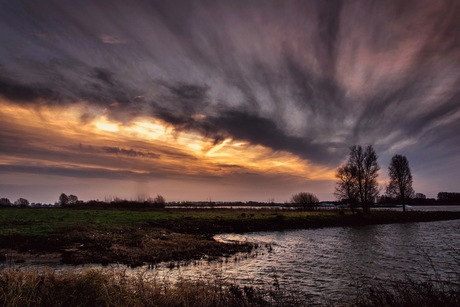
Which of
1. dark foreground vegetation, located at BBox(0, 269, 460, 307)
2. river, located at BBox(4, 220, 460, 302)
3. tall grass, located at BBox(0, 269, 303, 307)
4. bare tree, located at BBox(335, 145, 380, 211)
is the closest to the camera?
dark foreground vegetation, located at BBox(0, 269, 460, 307)

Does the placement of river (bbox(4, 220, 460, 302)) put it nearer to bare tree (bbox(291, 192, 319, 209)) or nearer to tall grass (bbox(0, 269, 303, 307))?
tall grass (bbox(0, 269, 303, 307))

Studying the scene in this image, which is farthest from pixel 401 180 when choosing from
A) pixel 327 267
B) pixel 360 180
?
pixel 327 267

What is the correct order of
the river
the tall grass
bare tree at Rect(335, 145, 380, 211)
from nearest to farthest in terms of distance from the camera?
the tall grass < the river < bare tree at Rect(335, 145, 380, 211)

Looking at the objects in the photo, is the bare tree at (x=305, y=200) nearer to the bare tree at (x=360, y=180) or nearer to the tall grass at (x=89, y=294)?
the bare tree at (x=360, y=180)

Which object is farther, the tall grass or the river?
the river

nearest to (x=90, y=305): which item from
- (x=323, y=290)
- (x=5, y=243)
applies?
(x=323, y=290)

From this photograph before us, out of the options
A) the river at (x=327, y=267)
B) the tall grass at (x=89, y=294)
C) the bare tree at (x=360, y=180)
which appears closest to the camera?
the tall grass at (x=89, y=294)

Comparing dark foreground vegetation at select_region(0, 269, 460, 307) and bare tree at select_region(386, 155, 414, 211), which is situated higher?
bare tree at select_region(386, 155, 414, 211)

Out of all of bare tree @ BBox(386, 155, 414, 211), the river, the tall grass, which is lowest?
the river

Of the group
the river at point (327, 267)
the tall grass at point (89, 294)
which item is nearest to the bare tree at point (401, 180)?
the river at point (327, 267)

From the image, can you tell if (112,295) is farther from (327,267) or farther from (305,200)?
(305,200)

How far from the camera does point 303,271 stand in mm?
20688

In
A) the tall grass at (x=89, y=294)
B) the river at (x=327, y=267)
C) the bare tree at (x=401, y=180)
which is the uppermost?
the bare tree at (x=401, y=180)

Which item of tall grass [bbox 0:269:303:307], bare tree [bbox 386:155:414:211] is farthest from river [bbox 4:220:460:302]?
bare tree [bbox 386:155:414:211]
